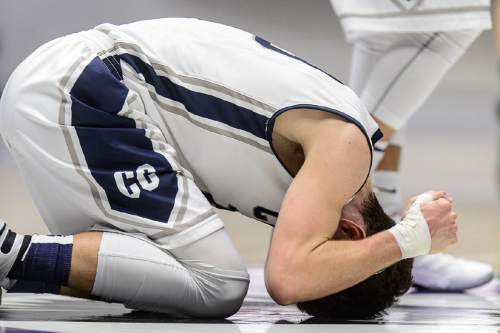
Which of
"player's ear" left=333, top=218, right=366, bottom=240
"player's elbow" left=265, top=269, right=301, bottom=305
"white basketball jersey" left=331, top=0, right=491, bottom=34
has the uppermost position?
"white basketball jersey" left=331, top=0, right=491, bottom=34

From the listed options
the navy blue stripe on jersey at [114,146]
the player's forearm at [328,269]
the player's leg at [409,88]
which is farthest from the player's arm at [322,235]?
the player's leg at [409,88]

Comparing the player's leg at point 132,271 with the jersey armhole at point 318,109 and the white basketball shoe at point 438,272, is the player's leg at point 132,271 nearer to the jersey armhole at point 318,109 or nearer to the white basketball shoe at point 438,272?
the jersey armhole at point 318,109

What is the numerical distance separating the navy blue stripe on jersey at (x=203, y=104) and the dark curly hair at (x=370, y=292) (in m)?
0.26

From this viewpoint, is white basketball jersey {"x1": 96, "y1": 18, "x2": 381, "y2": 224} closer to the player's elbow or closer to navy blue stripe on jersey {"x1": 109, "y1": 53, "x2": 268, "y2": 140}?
navy blue stripe on jersey {"x1": 109, "y1": 53, "x2": 268, "y2": 140}

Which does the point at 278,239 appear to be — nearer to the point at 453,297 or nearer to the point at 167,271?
the point at 167,271

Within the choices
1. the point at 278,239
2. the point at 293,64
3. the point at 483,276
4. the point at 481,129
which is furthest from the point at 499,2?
the point at 481,129

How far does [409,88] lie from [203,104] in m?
0.99

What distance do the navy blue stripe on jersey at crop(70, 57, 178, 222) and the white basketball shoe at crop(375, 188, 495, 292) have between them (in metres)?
0.99

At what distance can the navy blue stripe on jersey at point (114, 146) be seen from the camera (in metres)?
2.08

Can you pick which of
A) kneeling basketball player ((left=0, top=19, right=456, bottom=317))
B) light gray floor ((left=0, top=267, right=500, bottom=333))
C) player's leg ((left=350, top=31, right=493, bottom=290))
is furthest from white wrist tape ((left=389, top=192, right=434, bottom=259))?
player's leg ((left=350, top=31, right=493, bottom=290))

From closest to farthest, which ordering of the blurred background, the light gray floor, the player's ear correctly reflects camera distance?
the light gray floor, the player's ear, the blurred background

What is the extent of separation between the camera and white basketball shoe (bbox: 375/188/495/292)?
2.95m

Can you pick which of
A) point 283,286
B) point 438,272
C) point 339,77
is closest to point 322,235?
point 283,286

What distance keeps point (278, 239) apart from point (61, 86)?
0.50 m
